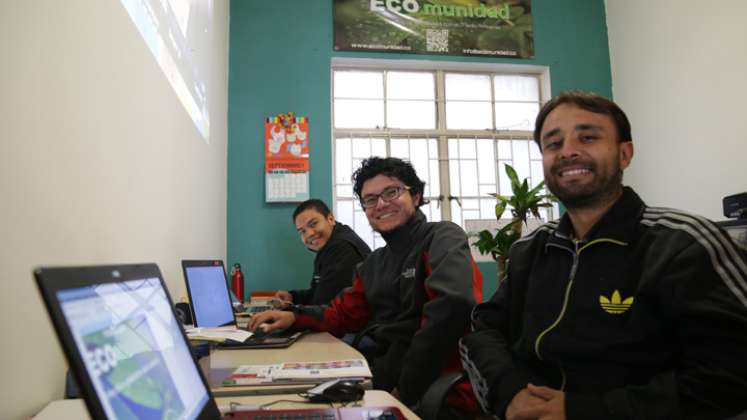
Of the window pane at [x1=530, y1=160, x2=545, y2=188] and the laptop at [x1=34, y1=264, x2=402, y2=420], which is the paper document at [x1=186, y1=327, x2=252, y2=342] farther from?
the window pane at [x1=530, y1=160, x2=545, y2=188]

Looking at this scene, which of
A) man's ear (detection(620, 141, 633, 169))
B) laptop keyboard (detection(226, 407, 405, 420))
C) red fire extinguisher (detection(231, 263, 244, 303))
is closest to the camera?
laptop keyboard (detection(226, 407, 405, 420))

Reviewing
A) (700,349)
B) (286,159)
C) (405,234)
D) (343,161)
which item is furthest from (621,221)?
(343,161)

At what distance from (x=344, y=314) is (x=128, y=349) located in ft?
5.13

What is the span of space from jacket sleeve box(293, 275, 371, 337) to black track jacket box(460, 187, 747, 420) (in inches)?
29.0

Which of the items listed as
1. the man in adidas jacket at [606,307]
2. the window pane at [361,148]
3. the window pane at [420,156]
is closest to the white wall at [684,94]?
the window pane at [420,156]

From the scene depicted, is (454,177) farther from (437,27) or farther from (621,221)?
(621,221)

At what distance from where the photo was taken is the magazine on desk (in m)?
1.10

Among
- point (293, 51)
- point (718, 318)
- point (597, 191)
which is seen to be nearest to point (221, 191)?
point (293, 51)

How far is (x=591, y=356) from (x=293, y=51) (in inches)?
156

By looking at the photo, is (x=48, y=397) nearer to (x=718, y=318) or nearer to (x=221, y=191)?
(x=718, y=318)

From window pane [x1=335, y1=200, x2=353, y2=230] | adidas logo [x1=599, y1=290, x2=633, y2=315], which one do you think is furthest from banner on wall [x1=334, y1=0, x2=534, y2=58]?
adidas logo [x1=599, y1=290, x2=633, y2=315]

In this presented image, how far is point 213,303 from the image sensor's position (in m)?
1.96

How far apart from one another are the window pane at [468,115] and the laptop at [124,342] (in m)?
4.30

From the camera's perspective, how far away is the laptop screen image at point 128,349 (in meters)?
0.41
